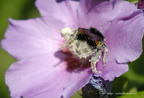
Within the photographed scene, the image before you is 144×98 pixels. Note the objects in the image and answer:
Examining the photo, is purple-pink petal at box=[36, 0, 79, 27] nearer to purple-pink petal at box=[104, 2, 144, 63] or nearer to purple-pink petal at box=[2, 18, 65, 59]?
purple-pink petal at box=[2, 18, 65, 59]

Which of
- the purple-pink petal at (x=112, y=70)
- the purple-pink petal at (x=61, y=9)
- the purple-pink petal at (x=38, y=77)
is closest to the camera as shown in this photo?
the purple-pink petal at (x=112, y=70)

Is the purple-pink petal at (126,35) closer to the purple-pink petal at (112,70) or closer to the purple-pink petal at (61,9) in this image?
the purple-pink petal at (112,70)

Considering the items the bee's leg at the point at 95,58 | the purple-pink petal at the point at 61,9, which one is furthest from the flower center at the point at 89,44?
the purple-pink petal at the point at 61,9

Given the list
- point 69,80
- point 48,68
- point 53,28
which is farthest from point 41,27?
point 69,80

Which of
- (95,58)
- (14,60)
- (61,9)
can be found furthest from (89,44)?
(14,60)

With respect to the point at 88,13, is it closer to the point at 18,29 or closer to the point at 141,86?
the point at 18,29

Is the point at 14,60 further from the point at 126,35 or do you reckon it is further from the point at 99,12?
the point at 126,35
